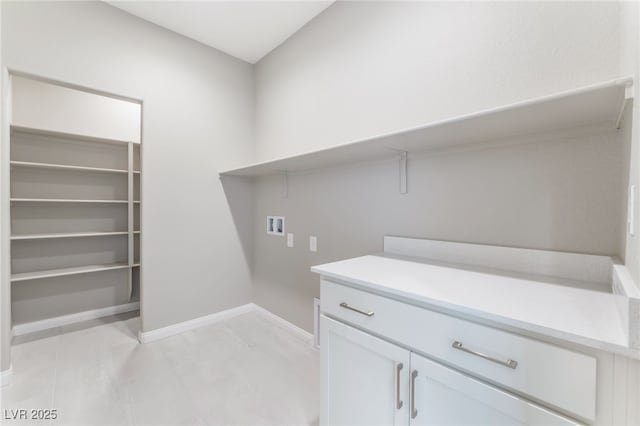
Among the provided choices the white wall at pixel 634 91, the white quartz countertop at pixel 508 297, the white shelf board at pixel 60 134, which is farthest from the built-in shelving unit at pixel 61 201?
the white wall at pixel 634 91

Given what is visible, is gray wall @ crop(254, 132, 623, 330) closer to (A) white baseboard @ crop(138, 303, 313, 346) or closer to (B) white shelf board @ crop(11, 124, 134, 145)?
(A) white baseboard @ crop(138, 303, 313, 346)

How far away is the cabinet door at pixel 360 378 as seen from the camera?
91cm

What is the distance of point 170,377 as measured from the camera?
1762mm

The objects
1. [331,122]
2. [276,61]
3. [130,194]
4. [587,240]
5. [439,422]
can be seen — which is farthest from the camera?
[130,194]

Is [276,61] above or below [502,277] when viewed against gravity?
above

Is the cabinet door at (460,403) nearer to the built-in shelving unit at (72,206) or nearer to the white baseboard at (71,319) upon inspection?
the built-in shelving unit at (72,206)

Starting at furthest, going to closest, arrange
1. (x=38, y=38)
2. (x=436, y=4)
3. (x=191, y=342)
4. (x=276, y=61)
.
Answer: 1. (x=276, y=61)
2. (x=191, y=342)
3. (x=38, y=38)
4. (x=436, y=4)

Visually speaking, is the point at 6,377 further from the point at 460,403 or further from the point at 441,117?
the point at 441,117

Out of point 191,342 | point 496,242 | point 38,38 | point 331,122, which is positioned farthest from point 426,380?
point 38,38

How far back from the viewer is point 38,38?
178 cm

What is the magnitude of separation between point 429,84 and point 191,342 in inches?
101

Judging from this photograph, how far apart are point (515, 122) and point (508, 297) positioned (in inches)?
25.3

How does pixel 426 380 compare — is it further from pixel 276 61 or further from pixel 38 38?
pixel 38 38

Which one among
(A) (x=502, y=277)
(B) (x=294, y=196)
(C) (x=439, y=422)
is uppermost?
(B) (x=294, y=196)
